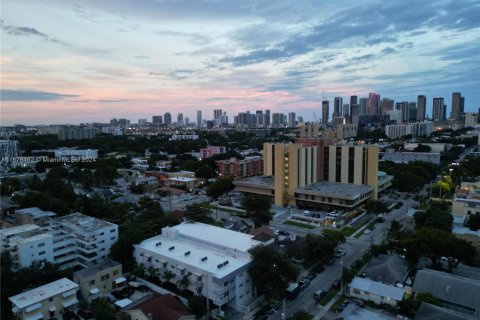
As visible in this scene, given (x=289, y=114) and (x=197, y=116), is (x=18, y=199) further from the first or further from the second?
(x=197, y=116)

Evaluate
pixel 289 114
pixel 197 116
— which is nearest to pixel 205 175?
pixel 289 114

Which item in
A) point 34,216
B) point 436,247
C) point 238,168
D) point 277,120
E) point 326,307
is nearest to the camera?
point 326,307

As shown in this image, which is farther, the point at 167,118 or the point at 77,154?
the point at 167,118

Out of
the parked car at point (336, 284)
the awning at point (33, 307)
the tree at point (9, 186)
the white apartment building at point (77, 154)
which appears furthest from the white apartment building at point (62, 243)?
the white apartment building at point (77, 154)

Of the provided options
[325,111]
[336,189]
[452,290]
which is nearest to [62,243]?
[452,290]

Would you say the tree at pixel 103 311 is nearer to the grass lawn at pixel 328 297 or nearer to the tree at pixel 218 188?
the grass lawn at pixel 328 297

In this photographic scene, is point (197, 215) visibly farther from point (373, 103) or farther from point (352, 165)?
point (373, 103)

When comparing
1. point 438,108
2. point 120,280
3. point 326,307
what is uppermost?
point 438,108
